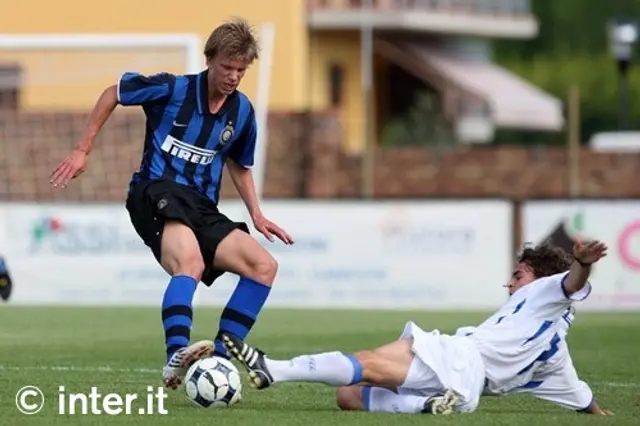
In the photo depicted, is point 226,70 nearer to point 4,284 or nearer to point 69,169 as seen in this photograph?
point 69,169

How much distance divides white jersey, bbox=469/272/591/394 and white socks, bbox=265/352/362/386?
27.2 inches

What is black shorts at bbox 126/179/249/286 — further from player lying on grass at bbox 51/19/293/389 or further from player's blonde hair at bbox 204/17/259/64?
player's blonde hair at bbox 204/17/259/64

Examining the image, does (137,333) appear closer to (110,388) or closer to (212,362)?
(110,388)

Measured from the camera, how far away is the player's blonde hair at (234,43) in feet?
30.3

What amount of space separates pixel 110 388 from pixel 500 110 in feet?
101

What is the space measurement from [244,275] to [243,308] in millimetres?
177

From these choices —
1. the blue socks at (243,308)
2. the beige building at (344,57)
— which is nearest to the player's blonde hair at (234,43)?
the blue socks at (243,308)

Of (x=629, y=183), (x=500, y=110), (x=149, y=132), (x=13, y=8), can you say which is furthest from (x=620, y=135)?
(x=149, y=132)

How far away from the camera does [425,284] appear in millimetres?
21547

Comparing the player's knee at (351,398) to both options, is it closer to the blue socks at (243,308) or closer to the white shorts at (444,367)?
the white shorts at (444,367)

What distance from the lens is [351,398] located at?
8.71m

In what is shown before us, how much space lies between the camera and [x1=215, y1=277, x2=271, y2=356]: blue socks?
9.22 m

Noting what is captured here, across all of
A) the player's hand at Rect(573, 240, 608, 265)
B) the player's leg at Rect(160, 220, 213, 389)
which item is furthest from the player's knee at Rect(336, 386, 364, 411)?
the player's hand at Rect(573, 240, 608, 265)

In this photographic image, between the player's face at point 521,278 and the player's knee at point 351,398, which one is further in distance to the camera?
the player's face at point 521,278
